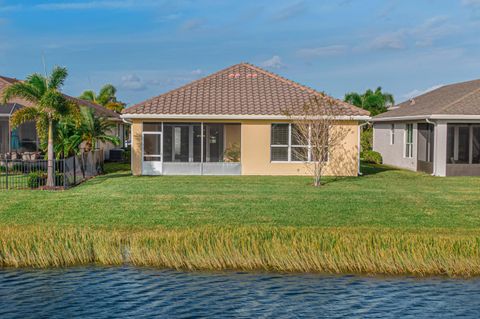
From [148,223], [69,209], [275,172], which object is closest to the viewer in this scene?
[148,223]

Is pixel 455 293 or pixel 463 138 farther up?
pixel 463 138

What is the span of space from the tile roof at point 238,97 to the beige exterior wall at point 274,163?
799mm

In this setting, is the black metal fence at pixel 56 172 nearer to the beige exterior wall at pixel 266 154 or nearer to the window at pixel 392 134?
the beige exterior wall at pixel 266 154

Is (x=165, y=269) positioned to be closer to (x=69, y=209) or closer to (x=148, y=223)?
(x=148, y=223)

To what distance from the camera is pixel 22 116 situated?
25.7m

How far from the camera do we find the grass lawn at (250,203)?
58.3ft

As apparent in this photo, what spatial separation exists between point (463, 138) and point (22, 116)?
64.7ft

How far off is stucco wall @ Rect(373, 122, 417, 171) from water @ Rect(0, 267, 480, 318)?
75.8ft

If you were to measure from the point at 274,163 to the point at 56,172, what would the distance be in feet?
33.3

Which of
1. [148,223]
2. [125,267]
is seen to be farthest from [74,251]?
[148,223]

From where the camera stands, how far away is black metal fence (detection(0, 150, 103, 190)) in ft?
83.5

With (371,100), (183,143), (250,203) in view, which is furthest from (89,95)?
(250,203)

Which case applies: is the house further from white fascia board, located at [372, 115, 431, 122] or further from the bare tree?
the bare tree

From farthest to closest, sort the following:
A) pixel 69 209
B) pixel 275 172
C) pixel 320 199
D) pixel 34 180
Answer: pixel 275 172 → pixel 34 180 → pixel 320 199 → pixel 69 209
